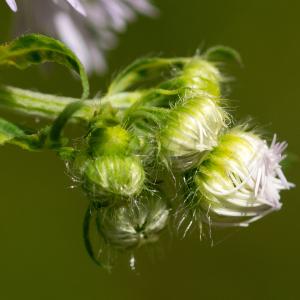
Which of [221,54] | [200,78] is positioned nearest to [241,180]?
[200,78]

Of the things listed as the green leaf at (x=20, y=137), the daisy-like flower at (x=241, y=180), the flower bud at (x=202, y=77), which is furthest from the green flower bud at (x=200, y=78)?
the green leaf at (x=20, y=137)

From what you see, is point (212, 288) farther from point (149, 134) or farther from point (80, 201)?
point (149, 134)

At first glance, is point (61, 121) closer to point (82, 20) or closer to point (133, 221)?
point (133, 221)

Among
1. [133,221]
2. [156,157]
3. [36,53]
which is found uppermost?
[36,53]

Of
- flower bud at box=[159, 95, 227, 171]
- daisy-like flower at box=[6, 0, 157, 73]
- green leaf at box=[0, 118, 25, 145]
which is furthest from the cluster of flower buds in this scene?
daisy-like flower at box=[6, 0, 157, 73]

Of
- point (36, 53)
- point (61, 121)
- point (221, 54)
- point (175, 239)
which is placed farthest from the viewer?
point (175, 239)

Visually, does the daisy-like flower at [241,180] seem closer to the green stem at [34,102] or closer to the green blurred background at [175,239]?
the green stem at [34,102]

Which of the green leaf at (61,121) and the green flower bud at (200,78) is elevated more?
the green leaf at (61,121)

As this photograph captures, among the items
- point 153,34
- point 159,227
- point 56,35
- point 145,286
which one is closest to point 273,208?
point 159,227
